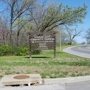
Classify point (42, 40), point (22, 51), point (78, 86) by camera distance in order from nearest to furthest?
point (78, 86)
point (42, 40)
point (22, 51)

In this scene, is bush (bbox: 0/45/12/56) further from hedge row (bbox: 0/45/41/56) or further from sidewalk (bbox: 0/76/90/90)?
sidewalk (bbox: 0/76/90/90)

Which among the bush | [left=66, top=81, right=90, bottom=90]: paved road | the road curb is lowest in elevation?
[left=66, top=81, right=90, bottom=90]: paved road

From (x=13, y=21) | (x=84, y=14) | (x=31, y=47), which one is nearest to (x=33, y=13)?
(x=13, y=21)

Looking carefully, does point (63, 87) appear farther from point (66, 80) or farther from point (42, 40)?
point (42, 40)

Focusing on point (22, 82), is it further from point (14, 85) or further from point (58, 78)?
point (58, 78)

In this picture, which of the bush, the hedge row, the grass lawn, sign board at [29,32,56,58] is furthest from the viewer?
the hedge row

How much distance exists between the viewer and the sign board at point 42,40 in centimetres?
1504

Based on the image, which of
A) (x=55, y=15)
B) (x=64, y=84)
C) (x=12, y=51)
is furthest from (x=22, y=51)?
(x=64, y=84)

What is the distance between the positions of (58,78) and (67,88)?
2.81 feet

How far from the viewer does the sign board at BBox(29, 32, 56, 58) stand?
15.0 metres

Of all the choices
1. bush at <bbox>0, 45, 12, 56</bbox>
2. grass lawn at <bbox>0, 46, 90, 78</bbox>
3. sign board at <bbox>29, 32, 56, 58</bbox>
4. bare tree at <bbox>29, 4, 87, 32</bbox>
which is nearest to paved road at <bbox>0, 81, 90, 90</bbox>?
grass lawn at <bbox>0, 46, 90, 78</bbox>

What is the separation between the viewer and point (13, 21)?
24.7 metres

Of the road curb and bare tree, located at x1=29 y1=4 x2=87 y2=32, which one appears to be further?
bare tree, located at x1=29 y1=4 x2=87 y2=32

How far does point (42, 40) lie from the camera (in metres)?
15.1
